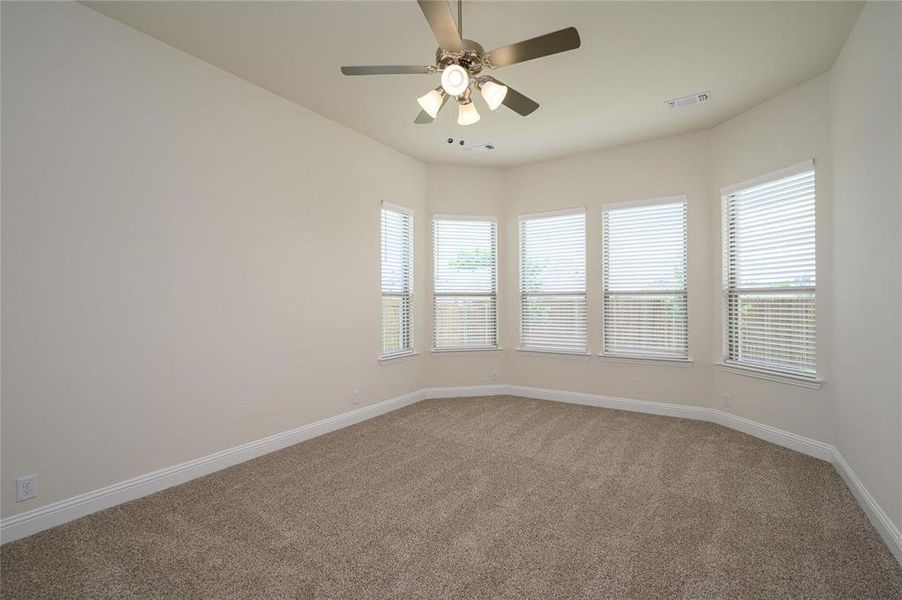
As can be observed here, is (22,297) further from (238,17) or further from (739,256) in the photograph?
(739,256)

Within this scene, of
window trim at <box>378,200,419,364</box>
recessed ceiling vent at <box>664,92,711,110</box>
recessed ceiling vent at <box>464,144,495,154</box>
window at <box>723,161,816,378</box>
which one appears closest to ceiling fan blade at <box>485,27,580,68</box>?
recessed ceiling vent at <box>664,92,711,110</box>

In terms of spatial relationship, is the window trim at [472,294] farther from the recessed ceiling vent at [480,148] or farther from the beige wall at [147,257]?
the beige wall at [147,257]

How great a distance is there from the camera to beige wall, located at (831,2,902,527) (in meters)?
2.26

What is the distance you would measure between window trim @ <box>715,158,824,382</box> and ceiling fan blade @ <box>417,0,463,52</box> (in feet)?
10.1

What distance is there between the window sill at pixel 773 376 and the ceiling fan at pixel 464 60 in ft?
10.1

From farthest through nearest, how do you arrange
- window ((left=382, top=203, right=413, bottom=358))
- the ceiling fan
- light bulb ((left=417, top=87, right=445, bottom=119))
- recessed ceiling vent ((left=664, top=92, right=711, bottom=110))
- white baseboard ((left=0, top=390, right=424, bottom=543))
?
window ((left=382, top=203, right=413, bottom=358)) → recessed ceiling vent ((left=664, top=92, right=711, bottom=110)) → light bulb ((left=417, top=87, right=445, bottom=119)) → white baseboard ((left=0, top=390, right=424, bottom=543)) → the ceiling fan

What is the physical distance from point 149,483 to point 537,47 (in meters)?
3.56

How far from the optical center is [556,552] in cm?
220

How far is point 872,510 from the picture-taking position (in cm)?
248

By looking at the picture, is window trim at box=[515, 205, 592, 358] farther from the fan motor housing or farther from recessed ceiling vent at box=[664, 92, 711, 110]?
the fan motor housing

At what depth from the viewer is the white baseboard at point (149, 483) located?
2.37 m

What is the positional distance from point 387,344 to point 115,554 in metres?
3.11

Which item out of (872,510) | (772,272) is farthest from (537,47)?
(872,510)

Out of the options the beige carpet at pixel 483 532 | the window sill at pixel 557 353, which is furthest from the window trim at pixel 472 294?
the beige carpet at pixel 483 532
